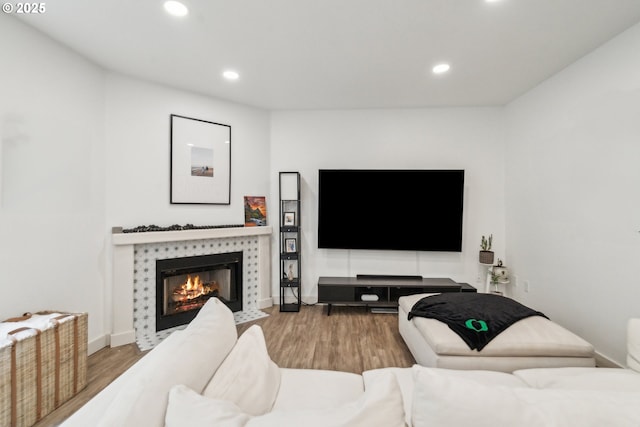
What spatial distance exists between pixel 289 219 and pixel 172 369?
9.25 feet

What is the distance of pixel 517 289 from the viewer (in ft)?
10.8

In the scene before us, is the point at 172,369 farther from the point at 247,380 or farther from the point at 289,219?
the point at 289,219

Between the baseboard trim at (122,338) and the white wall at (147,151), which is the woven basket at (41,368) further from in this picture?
the white wall at (147,151)

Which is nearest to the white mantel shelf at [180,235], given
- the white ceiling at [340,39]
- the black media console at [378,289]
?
the black media console at [378,289]

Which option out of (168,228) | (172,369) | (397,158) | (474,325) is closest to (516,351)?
(474,325)

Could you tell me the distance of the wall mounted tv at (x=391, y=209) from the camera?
351 centimetres

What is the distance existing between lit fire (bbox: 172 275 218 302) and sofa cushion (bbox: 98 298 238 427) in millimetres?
2214

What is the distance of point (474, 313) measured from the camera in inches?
80.6

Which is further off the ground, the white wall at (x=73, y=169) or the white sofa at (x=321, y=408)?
the white wall at (x=73, y=169)

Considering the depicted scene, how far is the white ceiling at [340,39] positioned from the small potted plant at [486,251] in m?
1.83

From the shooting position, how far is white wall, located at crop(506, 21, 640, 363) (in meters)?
2.11

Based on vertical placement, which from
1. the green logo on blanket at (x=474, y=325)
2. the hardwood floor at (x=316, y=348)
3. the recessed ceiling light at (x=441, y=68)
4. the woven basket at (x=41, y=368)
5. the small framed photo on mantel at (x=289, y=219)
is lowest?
the hardwood floor at (x=316, y=348)

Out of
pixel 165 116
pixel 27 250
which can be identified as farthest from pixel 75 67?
pixel 27 250

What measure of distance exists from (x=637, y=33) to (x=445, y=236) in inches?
92.8
